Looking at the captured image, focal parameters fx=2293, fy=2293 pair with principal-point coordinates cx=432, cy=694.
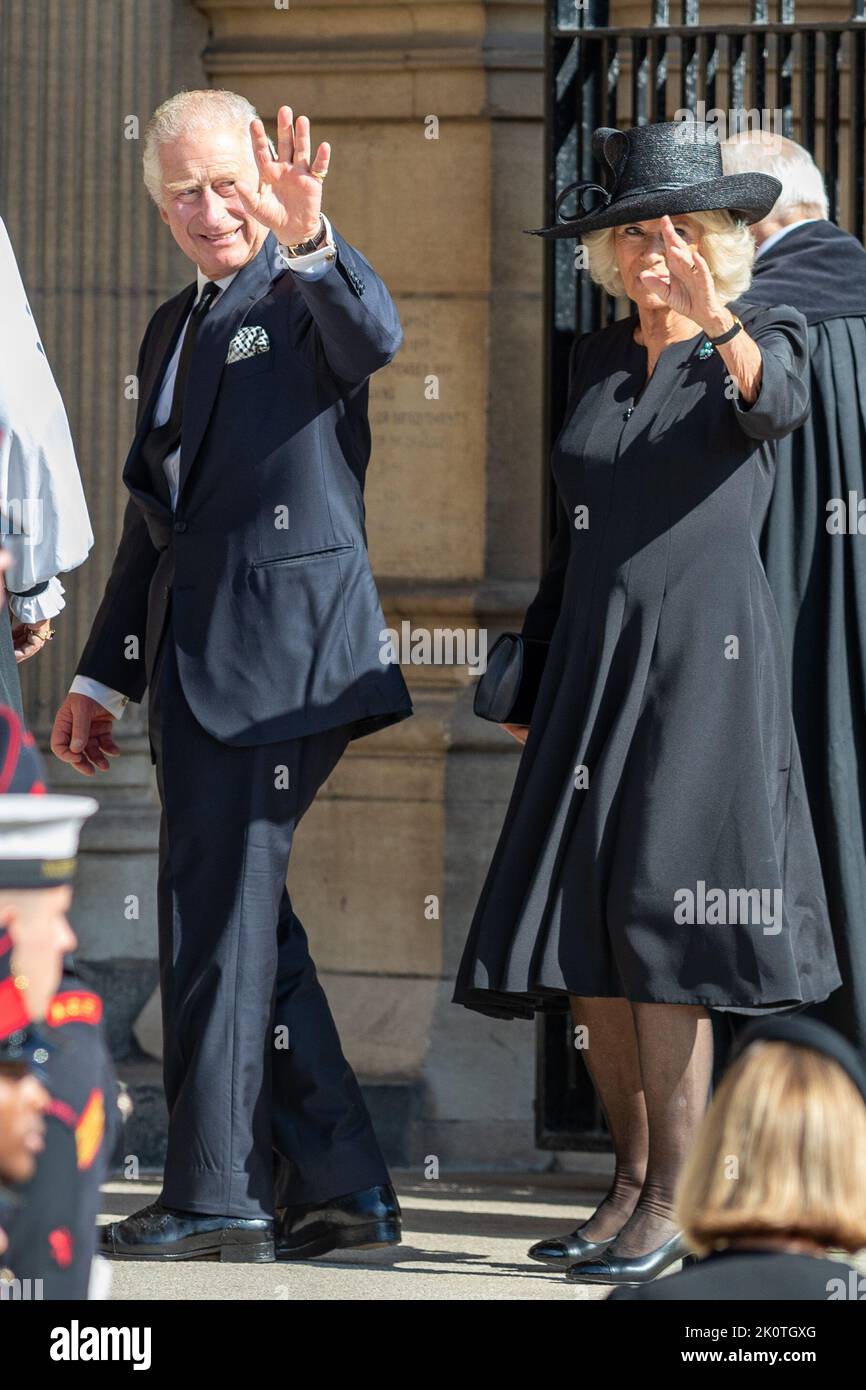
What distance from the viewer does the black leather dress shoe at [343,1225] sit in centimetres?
426

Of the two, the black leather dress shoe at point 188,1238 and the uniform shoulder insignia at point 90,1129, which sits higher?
the uniform shoulder insignia at point 90,1129

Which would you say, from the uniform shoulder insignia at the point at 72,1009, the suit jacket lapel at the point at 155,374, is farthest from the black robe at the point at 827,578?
the uniform shoulder insignia at the point at 72,1009

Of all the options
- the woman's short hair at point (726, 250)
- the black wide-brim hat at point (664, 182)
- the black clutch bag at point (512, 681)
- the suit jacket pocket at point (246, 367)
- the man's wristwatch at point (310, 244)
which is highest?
the black wide-brim hat at point (664, 182)

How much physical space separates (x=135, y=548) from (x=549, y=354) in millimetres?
1256

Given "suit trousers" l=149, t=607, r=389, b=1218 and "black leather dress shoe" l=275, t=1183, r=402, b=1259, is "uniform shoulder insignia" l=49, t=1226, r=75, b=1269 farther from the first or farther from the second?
"black leather dress shoe" l=275, t=1183, r=402, b=1259

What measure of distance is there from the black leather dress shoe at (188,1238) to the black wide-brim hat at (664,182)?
1.94 metres

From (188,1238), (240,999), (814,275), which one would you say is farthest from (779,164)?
(188,1238)

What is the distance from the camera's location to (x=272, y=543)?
4.27 metres

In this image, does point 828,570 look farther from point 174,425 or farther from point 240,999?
point 240,999

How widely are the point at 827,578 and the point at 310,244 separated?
4.22 ft

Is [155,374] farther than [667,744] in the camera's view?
Yes

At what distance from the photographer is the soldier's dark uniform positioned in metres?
2.35

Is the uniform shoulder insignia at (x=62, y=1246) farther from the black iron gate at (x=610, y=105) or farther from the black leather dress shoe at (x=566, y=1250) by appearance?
the black iron gate at (x=610, y=105)
